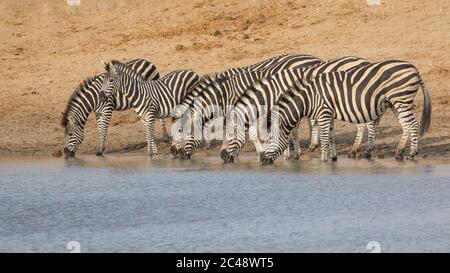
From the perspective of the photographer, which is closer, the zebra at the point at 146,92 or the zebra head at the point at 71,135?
the zebra head at the point at 71,135

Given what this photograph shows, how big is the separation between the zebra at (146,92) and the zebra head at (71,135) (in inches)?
28.4

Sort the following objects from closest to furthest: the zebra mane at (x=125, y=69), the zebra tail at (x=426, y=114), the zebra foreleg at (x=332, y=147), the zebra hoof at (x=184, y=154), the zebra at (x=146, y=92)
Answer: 1. the zebra tail at (x=426, y=114)
2. the zebra foreleg at (x=332, y=147)
3. the zebra hoof at (x=184, y=154)
4. the zebra at (x=146, y=92)
5. the zebra mane at (x=125, y=69)

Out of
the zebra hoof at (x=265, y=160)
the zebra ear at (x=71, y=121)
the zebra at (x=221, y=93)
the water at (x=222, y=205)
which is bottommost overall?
the water at (x=222, y=205)

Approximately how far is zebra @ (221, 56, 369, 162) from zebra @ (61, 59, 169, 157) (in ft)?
9.23

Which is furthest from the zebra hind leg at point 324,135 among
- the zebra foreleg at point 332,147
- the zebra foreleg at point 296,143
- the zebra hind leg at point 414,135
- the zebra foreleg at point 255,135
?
the zebra hind leg at point 414,135

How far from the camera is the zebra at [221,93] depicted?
23.0m

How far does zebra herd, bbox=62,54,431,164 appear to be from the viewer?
21.7 m

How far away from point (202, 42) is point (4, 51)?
4712mm

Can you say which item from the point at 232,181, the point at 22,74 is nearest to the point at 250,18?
the point at 22,74

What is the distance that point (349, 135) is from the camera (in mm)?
24500

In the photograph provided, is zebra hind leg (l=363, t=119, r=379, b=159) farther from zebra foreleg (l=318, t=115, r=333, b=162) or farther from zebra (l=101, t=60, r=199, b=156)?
zebra (l=101, t=60, r=199, b=156)

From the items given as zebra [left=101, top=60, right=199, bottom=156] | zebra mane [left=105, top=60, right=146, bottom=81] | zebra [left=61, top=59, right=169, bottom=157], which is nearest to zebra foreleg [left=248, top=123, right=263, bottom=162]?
zebra [left=101, top=60, right=199, bottom=156]

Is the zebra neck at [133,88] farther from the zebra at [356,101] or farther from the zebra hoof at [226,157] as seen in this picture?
the zebra at [356,101]

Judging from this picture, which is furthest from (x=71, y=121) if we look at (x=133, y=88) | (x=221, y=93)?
(x=221, y=93)
